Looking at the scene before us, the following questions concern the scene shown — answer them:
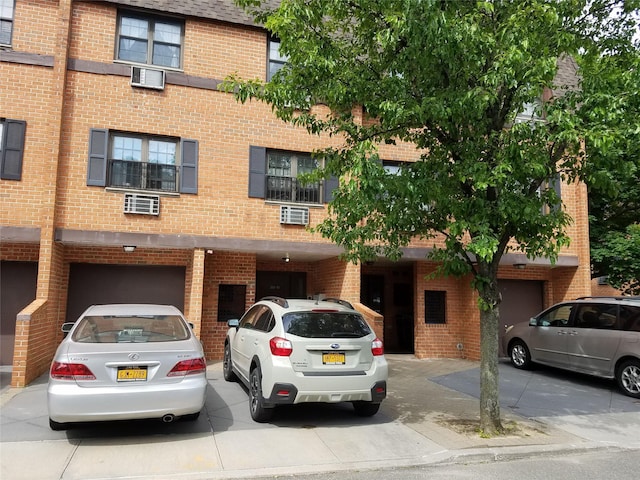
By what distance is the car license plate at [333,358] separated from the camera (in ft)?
20.6

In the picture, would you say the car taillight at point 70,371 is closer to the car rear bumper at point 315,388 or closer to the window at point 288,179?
the car rear bumper at point 315,388

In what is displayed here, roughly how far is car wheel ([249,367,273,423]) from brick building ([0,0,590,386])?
147 inches

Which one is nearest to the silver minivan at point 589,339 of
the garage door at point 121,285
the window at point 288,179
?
the window at point 288,179

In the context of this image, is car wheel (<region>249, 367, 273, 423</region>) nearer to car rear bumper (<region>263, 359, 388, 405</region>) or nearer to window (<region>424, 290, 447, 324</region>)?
car rear bumper (<region>263, 359, 388, 405</region>)

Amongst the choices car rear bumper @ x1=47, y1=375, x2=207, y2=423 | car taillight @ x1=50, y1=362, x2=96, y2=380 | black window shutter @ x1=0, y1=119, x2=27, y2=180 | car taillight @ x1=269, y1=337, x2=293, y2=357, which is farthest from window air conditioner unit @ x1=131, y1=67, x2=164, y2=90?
car rear bumper @ x1=47, y1=375, x2=207, y2=423

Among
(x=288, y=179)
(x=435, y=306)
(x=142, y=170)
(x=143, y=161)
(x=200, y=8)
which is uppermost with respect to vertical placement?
(x=200, y=8)

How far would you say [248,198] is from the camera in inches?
431

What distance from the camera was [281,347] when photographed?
6.25 m

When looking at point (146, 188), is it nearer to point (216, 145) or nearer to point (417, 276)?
point (216, 145)

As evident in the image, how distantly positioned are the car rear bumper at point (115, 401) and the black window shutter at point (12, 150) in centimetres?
606

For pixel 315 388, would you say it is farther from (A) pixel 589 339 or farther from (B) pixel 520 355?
(B) pixel 520 355

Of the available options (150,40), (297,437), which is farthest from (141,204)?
(297,437)

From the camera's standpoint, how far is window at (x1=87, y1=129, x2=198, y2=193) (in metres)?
10.0

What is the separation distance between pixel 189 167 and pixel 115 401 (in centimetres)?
638
